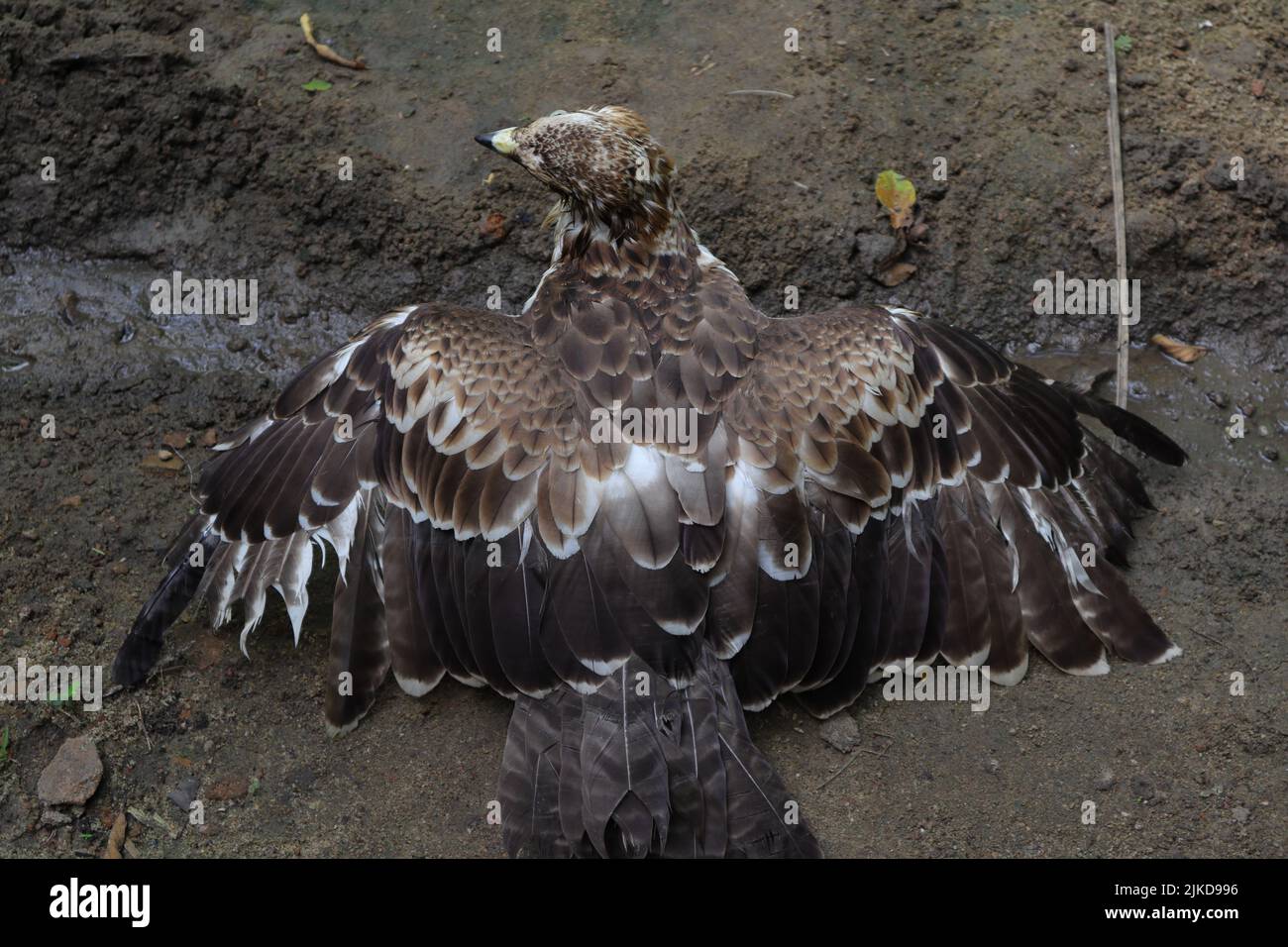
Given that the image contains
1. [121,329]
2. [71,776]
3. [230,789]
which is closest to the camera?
[71,776]

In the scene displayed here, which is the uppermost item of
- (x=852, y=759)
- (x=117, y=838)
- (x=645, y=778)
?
(x=645, y=778)

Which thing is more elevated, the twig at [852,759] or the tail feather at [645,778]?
the tail feather at [645,778]

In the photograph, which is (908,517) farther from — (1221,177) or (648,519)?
(1221,177)

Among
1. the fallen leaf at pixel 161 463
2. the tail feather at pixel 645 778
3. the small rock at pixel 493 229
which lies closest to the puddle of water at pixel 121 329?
the fallen leaf at pixel 161 463

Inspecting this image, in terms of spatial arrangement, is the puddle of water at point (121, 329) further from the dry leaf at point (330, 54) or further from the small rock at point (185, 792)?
the small rock at point (185, 792)

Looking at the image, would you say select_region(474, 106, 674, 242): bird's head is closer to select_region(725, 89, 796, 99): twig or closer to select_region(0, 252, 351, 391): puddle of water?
select_region(725, 89, 796, 99): twig

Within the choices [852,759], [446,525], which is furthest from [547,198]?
[852,759]
